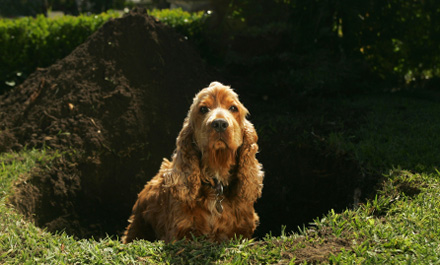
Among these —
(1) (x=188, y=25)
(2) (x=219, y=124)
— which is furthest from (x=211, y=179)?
(1) (x=188, y=25)

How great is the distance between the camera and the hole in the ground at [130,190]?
14.9ft

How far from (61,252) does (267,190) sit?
3030 millimetres

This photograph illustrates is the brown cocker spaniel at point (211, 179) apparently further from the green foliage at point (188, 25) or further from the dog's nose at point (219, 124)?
the green foliage at point (188, 25)

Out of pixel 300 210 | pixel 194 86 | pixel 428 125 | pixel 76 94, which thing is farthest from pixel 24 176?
pixel 428 125

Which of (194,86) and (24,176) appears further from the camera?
(194,86)

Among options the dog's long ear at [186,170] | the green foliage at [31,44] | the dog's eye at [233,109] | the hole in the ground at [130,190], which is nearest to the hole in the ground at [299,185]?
the hole in the ground at [130,190]

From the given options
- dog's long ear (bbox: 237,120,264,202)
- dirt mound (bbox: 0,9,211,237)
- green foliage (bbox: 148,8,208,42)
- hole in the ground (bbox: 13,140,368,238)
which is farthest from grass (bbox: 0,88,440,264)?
green foliage (bbox: 148,8,208,42)

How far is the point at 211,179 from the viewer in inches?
143

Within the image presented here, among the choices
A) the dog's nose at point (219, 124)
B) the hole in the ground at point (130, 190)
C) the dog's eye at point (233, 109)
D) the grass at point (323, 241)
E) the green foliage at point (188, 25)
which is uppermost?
the green foliage at point (188, 25)

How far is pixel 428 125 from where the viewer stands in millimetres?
5836

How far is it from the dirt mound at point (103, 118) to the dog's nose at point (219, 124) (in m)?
2.34

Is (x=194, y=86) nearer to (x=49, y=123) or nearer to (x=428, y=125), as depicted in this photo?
(x=49, y=123)

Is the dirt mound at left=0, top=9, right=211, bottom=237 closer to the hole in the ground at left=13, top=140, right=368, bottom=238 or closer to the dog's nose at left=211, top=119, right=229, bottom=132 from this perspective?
the hole in the ground at left=13, top=140, right=368, bottom=238

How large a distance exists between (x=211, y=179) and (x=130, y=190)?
2079 mm
